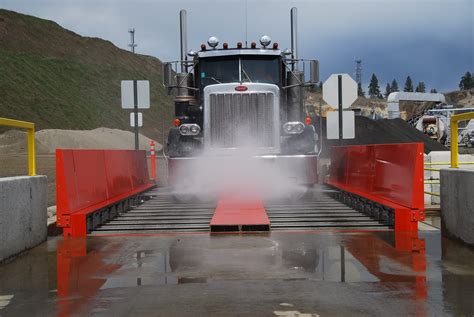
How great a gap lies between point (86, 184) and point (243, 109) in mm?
3653

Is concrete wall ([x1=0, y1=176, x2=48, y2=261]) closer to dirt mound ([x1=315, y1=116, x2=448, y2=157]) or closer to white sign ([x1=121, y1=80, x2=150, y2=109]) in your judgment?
white sign ([x1=121, y1=80, x2=150, y2=109])

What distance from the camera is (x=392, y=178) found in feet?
30.4

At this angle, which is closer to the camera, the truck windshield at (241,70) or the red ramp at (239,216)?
the red ramp at (239,216)

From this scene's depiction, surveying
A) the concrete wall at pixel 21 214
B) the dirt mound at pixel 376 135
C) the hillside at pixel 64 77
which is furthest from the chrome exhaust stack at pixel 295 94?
the hillside at pixel 64 77

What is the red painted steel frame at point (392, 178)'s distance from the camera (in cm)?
832

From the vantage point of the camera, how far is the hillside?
63.6m

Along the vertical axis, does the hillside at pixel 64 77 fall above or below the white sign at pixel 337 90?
above

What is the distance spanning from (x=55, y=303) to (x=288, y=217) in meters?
5.10

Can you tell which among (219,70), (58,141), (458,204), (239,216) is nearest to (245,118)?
(219,70)

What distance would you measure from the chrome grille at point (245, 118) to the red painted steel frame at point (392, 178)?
179 centimetres

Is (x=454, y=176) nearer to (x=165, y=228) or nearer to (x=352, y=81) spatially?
(x=165, y=228)

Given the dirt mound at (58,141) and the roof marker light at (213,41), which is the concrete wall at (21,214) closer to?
the roof marker light at (213,41)

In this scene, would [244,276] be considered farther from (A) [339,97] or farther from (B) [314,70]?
(A) [339,97]

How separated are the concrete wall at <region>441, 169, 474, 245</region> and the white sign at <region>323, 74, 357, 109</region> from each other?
5836 millimetres
